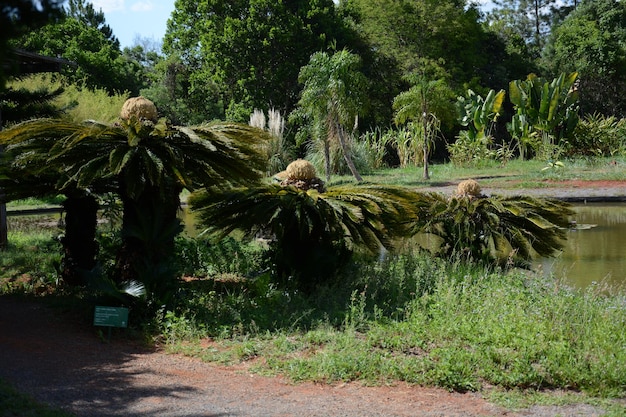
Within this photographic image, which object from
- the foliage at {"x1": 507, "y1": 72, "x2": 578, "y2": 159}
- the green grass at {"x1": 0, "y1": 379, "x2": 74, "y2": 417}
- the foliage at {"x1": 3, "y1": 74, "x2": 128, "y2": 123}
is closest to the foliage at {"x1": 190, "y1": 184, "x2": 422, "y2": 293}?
the green grass at {"x1": 0, "y1": 379, "x2": 74, "y2": 417}

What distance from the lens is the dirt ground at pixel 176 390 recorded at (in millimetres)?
5355

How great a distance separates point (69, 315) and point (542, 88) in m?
24.2

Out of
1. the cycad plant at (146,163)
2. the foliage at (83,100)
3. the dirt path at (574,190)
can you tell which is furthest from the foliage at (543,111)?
the cycad plant at (146,163)

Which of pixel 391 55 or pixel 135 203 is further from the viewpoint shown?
pixel 391 55

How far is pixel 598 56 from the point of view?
37250 mm

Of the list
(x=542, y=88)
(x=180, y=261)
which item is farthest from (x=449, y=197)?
(x=542, y=88)

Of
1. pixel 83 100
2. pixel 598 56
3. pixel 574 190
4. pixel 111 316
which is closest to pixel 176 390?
pixel 111 316

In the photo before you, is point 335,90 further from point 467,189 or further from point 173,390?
point 173,390

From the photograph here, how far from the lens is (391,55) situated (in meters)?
38.1

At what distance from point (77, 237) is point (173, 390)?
4051mm

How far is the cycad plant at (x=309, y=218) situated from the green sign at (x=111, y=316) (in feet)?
6.16

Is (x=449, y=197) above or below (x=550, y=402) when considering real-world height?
above

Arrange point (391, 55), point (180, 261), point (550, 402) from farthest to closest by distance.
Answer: point (391, 55), point (180, 261), point (550, 402)

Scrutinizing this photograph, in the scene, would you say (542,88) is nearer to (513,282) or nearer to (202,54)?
(202,54)
